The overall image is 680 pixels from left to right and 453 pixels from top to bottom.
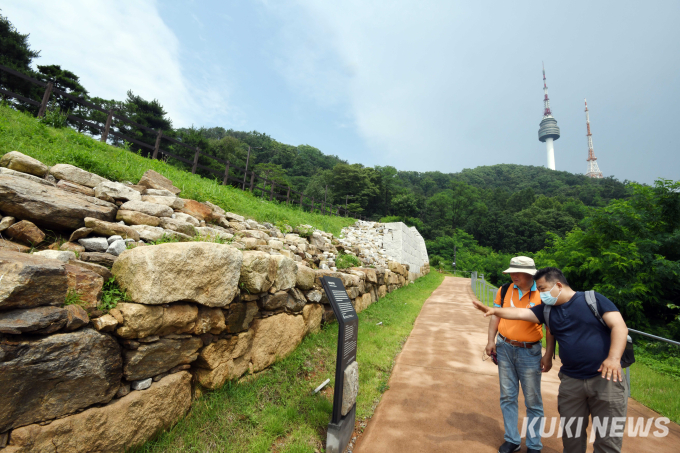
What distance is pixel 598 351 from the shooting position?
203 cm

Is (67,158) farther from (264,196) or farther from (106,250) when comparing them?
(264,196)

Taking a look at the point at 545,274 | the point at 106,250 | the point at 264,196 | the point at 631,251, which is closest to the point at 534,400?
the point at 545,274

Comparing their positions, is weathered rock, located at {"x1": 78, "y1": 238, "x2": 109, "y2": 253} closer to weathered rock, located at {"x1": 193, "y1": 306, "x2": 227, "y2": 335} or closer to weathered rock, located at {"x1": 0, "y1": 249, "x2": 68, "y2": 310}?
weathered rock, located at {"x1": 0, "y1": 249, "x2": 68, "y2": 310}

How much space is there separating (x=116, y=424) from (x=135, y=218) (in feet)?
7.84

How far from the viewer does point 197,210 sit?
510cm

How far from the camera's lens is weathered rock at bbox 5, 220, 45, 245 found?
2.55 m

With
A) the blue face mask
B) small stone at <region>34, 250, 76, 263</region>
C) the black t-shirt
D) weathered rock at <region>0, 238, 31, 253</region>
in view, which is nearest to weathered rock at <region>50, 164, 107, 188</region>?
weathered rock at <region>0, 238, 31, 253</region>

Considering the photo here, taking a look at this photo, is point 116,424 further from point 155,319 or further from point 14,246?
point 14,246

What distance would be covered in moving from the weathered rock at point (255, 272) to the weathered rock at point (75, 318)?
4.31ft

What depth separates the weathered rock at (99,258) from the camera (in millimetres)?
2412

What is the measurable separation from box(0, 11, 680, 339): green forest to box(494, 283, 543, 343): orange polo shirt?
7452mm

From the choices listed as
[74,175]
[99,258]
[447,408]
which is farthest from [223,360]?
[74,175]

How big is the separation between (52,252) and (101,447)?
158 cm

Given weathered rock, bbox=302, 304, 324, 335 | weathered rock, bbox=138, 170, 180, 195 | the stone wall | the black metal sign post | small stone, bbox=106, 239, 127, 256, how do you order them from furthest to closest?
weathered rock, bbox=138, 170, 180, 195, weathered rock, bbox=302, 304, 324, 335, small stone, bbox=106, 239, 127, 256, the black metal sign post, the stone wall
